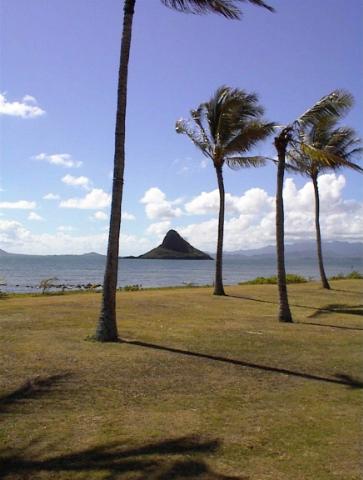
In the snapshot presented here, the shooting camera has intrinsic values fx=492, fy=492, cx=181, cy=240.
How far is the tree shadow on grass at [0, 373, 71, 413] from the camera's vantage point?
6.79m

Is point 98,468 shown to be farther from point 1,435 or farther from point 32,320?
point 32,320

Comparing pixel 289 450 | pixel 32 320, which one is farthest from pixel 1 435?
pixel 32 320

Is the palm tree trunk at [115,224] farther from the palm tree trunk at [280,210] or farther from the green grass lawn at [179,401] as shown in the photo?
the palm tree trunk at [280,210]

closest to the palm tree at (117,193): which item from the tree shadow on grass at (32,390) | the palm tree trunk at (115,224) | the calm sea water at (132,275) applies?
the palm tree trunk at (115,224)

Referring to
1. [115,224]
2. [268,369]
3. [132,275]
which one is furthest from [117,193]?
[132,275]

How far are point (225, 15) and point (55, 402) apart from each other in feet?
30.5

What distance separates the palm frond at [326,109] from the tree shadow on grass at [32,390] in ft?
34.8

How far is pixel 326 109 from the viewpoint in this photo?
14.7 metres

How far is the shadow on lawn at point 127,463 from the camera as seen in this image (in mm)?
4777

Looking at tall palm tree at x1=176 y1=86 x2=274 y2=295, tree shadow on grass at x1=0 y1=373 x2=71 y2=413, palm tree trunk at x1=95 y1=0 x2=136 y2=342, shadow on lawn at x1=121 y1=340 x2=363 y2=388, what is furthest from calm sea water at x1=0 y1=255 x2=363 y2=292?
tree shadow on grass at x1=0 y1=373 x2=71 y2=413

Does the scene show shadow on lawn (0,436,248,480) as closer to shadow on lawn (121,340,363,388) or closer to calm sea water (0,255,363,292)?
shadow on lawn (121,340,363,388)

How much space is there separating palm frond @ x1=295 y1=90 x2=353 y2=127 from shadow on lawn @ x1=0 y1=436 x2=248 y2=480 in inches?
458

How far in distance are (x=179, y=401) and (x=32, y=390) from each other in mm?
2189

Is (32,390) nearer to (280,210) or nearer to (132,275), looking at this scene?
(280,210)
